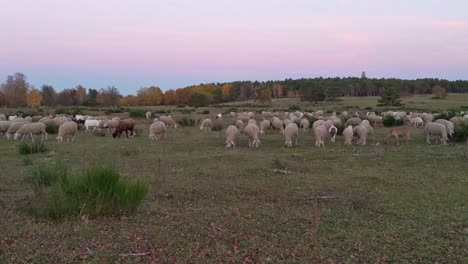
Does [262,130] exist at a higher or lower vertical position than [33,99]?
lower

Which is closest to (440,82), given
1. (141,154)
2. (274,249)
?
(141,154)

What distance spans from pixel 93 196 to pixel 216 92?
384 ft

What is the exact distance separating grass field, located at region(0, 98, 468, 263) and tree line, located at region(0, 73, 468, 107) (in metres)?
76.7

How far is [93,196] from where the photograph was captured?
790 centimetres

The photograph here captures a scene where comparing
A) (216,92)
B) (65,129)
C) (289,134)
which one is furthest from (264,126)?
(216,92)

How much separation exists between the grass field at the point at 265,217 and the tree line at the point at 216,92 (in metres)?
76.7

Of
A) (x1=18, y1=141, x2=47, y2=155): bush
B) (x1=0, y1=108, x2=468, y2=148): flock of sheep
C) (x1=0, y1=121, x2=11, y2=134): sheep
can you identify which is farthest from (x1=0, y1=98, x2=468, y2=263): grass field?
(x1=0, y1=121, x2=11, y2=134): sheep

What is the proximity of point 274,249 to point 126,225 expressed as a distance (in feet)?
8.27

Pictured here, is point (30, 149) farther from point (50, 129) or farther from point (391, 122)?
point (391, 122)

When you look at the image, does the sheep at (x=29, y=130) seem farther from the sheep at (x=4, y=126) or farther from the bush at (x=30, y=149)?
the bush at (x=30, y=149)

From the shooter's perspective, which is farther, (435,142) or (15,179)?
(435,142)

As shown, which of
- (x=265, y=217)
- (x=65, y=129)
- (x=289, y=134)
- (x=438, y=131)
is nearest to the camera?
(x=265, y=217)

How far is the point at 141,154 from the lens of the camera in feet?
58.3

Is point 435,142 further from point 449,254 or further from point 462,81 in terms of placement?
point 462,81
